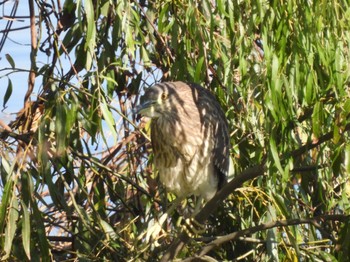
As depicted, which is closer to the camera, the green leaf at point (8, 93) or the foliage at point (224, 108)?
the foliage at point (224, 108)

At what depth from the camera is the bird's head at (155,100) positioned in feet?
11.8

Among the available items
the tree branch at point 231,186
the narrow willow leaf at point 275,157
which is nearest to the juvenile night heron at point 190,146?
the tree branch at point 231,186

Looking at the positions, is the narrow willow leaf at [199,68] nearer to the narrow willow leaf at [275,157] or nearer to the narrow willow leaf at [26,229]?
the narrow willow leaf at [275,157]

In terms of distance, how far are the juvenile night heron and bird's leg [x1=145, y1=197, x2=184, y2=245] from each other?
50 millimetres

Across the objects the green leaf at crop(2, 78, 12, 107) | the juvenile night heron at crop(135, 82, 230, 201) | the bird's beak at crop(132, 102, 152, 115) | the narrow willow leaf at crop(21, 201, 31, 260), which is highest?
the green leaf at crop(2, 78, 12, 107)

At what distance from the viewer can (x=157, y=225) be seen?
141 inches

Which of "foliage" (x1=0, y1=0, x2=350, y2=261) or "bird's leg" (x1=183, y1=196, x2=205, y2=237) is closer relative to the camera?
"foliage" (x1=0, y1=0, x2=350, y2=261)

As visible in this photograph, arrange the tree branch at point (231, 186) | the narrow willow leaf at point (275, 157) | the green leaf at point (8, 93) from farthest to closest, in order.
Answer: the green leaf at point (8, 93)
the tree branch at point (231, 186)
the narrow willow leaf at point (275, 157)

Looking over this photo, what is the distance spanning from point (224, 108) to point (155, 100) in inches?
12.0

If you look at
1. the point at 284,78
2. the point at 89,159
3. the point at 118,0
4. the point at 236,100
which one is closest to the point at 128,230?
the point at 89,159

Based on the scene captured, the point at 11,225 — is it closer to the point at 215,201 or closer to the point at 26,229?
the point at 26,229

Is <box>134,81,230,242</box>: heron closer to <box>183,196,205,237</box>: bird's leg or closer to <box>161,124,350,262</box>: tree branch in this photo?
<box>183,196,205,237</box>: bird's leg

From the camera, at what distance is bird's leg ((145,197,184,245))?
352cm

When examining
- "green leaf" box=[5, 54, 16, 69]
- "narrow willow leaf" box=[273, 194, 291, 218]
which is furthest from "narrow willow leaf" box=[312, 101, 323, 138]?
"green leaf" box=[5, 54, 16, 69]
